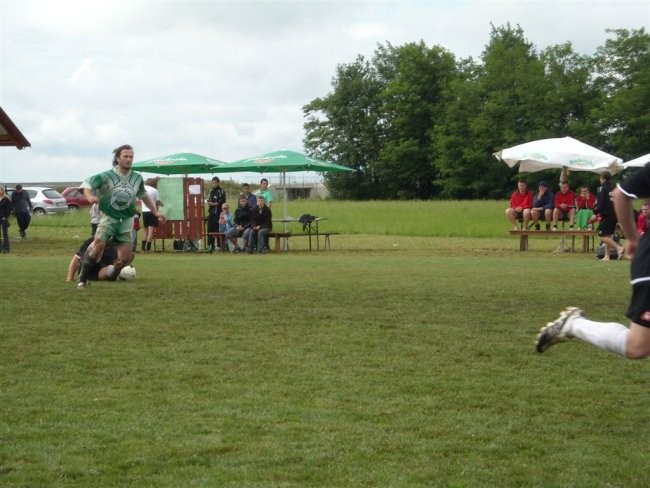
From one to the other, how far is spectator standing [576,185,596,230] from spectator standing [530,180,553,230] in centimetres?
65

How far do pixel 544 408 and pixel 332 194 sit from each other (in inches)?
3225

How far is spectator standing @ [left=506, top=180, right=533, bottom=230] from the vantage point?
25297 millimetres

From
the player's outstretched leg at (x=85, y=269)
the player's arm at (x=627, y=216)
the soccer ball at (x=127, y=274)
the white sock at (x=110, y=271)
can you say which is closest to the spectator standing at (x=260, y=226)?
the soccer ball at (x=127, y=274)

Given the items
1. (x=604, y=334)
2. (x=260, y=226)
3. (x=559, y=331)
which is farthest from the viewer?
(x=260, y=226)

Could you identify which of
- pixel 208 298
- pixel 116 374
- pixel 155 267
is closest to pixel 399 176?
pixel 155 267

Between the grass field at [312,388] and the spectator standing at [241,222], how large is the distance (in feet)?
35.8

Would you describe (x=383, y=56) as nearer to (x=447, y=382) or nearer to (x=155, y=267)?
(x=155, y=267)

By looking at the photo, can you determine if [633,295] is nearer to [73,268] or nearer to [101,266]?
[101,266]

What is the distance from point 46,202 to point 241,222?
27265 mm

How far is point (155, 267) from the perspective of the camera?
18.9 m

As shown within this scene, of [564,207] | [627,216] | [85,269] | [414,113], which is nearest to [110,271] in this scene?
[85,269]

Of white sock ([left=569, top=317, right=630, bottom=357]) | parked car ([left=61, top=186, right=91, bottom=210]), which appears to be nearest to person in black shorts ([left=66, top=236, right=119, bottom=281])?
white sock ([left=569, top=317, right=630, bottom=357])

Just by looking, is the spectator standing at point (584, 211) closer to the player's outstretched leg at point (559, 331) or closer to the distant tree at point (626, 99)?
the player's outstretched leg at point (559, 331)

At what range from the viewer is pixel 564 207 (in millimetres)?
25141
